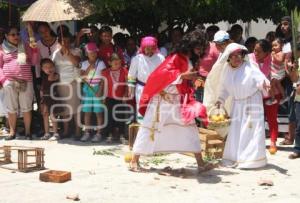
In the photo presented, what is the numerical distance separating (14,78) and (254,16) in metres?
4.29

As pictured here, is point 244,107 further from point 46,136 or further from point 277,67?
point 46,136

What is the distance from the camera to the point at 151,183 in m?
6.86

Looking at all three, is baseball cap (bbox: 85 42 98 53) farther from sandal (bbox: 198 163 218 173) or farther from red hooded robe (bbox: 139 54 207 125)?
sandal (bbox: 198 163 218 173)

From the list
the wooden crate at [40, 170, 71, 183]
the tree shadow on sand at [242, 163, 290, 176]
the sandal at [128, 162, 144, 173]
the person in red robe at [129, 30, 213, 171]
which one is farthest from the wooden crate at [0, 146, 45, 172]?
the tree shadow on sand at [242, 163, 290, 176]

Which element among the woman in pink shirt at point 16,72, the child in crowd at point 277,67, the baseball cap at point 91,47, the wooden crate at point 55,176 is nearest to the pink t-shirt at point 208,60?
the child in crowd at point 277,67

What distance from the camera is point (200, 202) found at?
6.09m

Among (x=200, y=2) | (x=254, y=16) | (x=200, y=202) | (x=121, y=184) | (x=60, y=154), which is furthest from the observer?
(x=254, y=16)

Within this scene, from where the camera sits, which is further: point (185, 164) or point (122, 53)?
point (122, 53)

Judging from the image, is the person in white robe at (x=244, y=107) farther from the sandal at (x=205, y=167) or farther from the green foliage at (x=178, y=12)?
the green foliage at (x=178, y=12)

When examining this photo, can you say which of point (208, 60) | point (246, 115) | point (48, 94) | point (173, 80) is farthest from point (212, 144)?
point (48, 94)

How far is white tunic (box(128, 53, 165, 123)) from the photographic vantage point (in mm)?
9062

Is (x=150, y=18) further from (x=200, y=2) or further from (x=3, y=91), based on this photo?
(x=3, y=91)

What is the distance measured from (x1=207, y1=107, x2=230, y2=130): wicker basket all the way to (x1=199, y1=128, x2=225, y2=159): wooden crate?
0.11 meters

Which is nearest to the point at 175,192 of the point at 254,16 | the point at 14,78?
the point at 14,78
